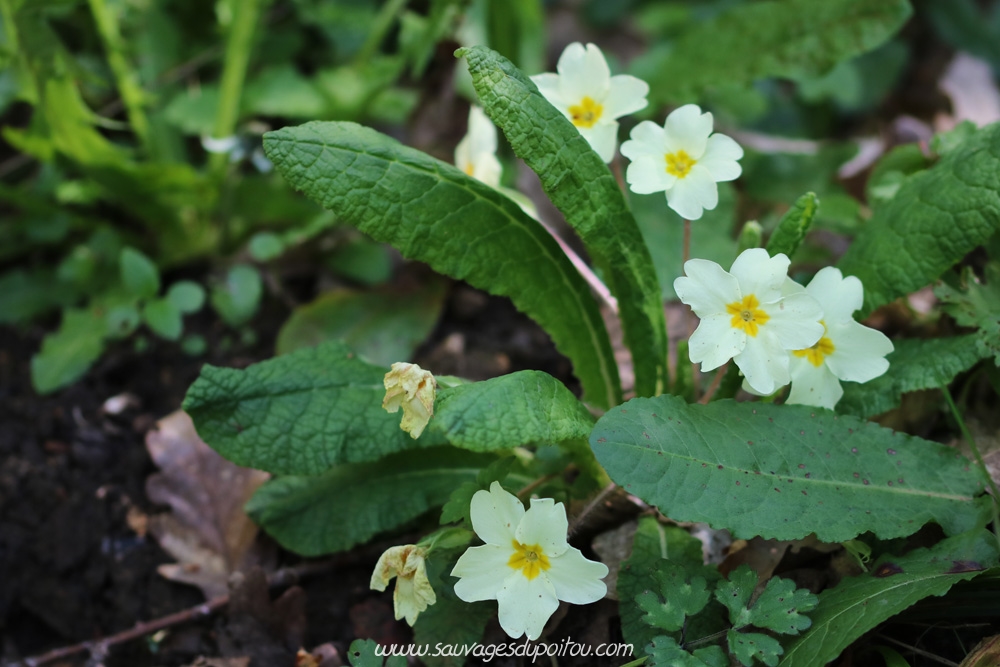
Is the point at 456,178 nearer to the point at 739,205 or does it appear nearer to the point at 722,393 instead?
the point at 722,393

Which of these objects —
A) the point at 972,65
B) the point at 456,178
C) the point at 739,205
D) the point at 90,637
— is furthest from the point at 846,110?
the point at 90,637

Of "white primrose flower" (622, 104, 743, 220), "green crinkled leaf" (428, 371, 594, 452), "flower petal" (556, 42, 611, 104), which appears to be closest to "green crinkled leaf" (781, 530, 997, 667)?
"green crinkled leaf" (428, 371, 594, 452)

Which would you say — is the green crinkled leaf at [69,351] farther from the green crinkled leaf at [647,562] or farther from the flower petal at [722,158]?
the flower petal at [722,158]

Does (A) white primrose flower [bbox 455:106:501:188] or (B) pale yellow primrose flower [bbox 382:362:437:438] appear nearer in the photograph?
(B) pale yellow primrose flower [bbox 382:362:437:438]

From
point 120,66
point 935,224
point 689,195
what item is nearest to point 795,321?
point 689,195

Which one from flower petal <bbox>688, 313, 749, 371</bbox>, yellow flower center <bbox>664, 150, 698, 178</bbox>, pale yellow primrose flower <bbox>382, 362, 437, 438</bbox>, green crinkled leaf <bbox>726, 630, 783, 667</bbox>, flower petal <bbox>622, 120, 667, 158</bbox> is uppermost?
flower petal <bbox>622, 120, 667, 158</bbox>

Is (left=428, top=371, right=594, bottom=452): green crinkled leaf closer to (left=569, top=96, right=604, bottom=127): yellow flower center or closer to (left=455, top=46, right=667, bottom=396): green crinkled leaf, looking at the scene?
(left=455, top=46, right=667, bottom=396): green crinkled leaf
